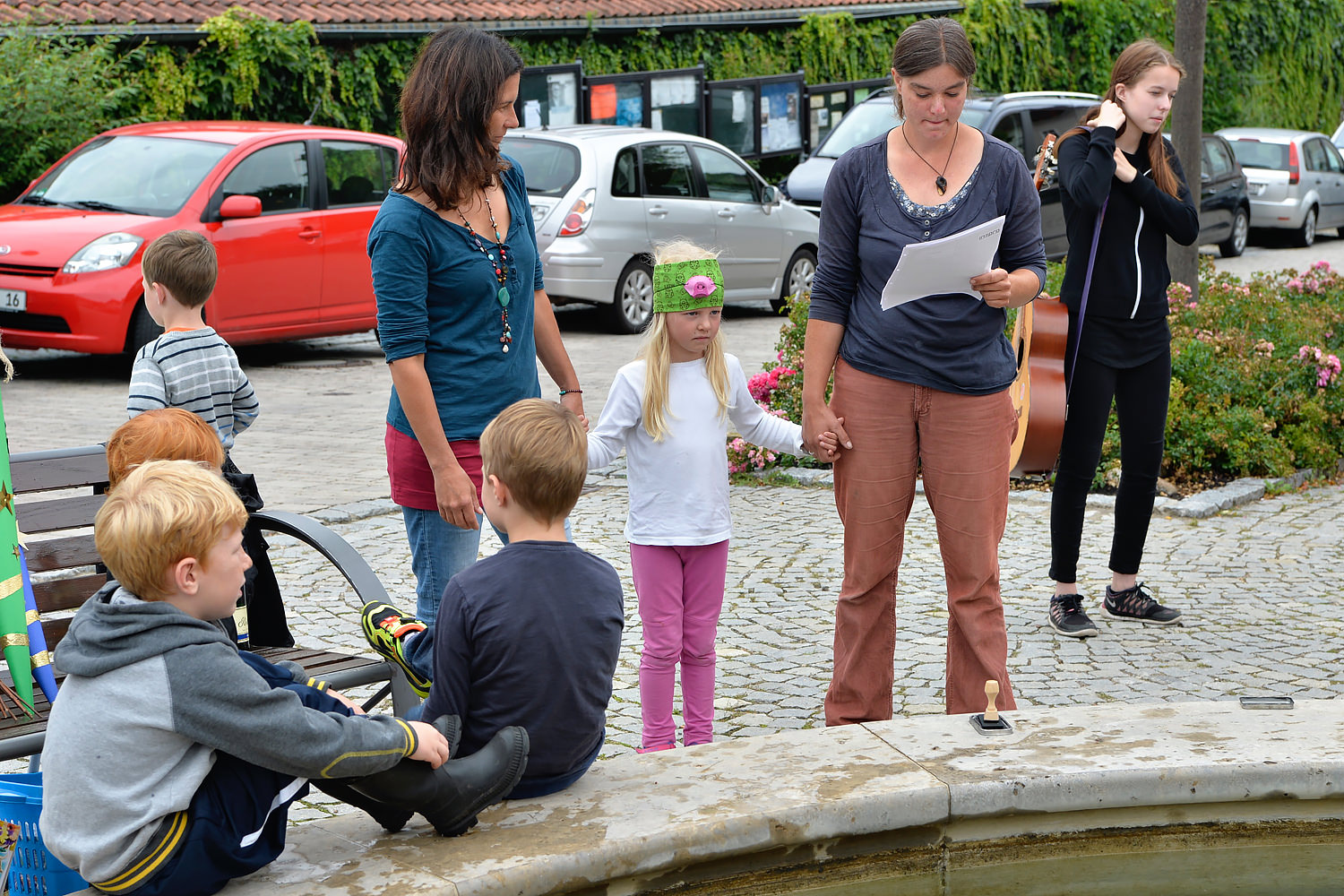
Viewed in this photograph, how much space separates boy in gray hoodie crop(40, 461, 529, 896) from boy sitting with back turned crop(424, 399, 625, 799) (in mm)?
348

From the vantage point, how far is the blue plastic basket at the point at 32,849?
2.75m

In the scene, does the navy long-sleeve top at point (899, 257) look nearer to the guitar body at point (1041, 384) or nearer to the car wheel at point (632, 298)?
the guitar body at point (1041, 384)

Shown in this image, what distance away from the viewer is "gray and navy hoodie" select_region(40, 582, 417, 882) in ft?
8.40

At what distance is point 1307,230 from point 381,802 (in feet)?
79.9

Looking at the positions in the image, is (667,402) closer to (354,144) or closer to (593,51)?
(354,144)

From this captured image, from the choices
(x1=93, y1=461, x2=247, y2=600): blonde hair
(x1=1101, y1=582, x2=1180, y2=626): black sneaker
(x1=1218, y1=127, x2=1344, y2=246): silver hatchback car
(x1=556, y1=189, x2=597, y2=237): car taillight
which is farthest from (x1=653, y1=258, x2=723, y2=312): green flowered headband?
(x1=1218, y1=127, x2=1344, y2=246): silver hatchback car

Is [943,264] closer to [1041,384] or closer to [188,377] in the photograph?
[1041,384]

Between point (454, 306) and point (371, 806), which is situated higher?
point (454, 306)

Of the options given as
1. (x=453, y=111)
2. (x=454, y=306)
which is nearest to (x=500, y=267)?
(x=454, y=306)

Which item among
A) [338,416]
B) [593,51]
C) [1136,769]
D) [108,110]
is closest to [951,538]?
[1136,769]

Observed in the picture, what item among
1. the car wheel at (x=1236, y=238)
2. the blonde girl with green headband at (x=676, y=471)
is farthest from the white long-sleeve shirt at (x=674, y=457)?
the car wheel at (x=1236, y=238)

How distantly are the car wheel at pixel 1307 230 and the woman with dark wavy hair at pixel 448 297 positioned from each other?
23.0 metres

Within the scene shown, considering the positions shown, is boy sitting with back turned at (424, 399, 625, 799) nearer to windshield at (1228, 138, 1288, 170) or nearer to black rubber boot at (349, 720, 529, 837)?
black rubber boot at (349, 720, 529, 837)

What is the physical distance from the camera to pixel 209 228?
1130cm
